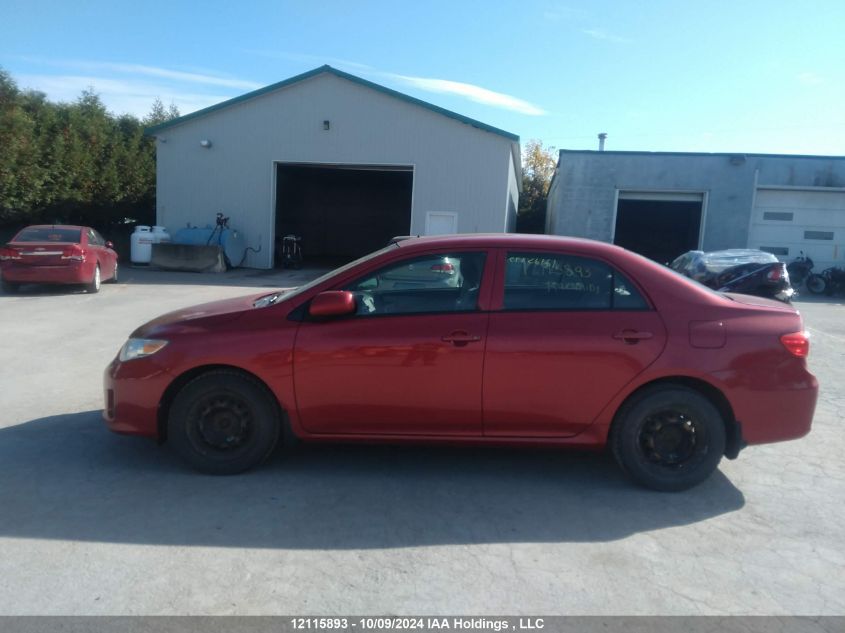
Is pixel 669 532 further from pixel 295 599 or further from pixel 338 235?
pixel 338 235

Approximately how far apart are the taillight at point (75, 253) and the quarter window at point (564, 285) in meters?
12.5

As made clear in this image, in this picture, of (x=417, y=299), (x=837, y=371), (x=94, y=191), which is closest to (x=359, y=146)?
(x=94, y=191)

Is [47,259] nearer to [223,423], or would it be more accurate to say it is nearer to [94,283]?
[94,283]

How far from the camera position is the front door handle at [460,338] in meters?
4.61

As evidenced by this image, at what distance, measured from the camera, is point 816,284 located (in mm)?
22969

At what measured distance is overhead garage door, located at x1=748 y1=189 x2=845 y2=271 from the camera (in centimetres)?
2384

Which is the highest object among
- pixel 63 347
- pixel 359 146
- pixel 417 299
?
pixel 359 146

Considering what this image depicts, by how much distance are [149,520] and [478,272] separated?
8.47 ft

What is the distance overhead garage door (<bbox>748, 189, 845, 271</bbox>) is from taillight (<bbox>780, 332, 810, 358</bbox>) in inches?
837

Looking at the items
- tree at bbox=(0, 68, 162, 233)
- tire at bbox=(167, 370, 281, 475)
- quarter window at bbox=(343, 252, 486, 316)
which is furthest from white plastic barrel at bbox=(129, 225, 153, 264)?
quarter window at bbox=(343, 252, 486, 316)

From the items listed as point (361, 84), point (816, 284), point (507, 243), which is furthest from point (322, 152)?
point (507, 243)

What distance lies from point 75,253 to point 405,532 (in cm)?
1298

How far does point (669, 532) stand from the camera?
4160mm

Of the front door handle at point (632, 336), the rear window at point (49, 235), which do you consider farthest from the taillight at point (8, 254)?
the front door handle at point (632, 336)
